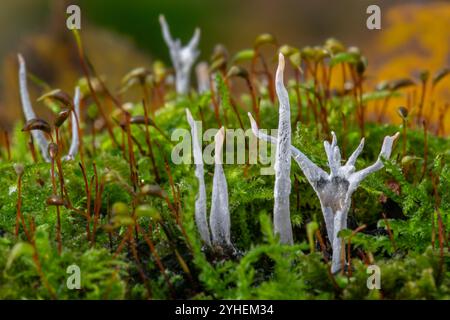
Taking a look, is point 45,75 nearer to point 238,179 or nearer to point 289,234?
point 238,179

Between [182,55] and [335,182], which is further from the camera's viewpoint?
[182,55]

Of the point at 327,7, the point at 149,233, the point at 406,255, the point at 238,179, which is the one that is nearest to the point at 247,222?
the point at 238,179

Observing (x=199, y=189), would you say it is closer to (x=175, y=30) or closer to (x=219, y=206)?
(x=219, y=206)

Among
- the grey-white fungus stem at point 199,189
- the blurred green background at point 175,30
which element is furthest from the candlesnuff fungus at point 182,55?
the blurred green background at point 175,30

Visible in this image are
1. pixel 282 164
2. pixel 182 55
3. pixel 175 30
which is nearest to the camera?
pixel 282 164

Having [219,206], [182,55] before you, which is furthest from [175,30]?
[219,206]

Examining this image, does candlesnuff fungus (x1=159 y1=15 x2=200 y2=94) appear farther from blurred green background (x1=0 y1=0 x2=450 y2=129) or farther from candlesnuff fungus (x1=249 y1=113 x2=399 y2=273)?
blurred green background (x1=0 y1=0 x2=450 y2=129)
